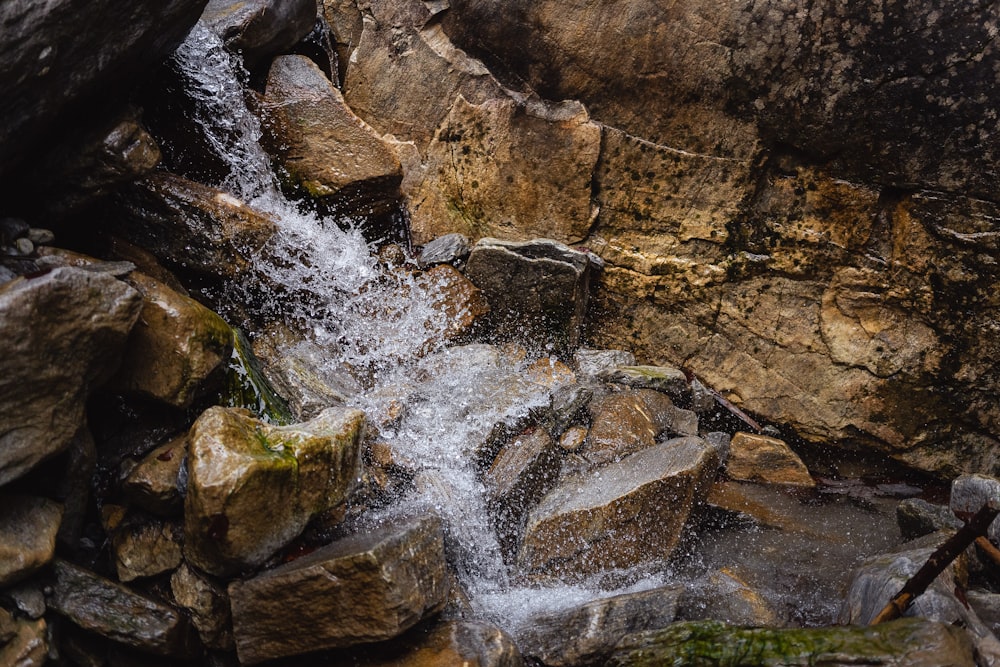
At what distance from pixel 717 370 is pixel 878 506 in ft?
4.71

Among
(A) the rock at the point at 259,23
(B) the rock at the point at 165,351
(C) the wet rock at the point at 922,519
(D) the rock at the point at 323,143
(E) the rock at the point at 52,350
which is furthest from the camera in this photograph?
(D) the rock at the point at 323,143

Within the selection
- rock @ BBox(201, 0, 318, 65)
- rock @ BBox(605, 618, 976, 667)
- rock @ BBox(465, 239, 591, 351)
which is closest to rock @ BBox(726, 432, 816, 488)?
rock @ BBox(465, 239, 591, 351)

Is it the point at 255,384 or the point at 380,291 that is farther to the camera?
the point at 380,291

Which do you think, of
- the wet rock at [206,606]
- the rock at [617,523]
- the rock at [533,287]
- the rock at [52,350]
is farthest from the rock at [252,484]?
the rock at [533,287]

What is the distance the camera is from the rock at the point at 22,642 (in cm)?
297

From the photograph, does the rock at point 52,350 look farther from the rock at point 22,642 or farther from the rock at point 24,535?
the rock at point 22,642

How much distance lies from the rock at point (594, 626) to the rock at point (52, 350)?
2.32 metres

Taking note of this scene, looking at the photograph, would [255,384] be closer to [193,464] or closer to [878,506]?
[193,464]

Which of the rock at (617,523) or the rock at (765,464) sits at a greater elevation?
the rock at (617,523)

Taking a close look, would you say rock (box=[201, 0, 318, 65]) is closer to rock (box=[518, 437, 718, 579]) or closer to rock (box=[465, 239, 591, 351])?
rock (box=[465, 239, 591, 351])

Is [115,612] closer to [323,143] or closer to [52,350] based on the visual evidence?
[52,350]

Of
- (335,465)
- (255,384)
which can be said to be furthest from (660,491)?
(255,384)

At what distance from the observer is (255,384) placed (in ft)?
13.7

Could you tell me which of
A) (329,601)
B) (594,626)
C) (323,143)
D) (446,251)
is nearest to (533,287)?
(446,251)
